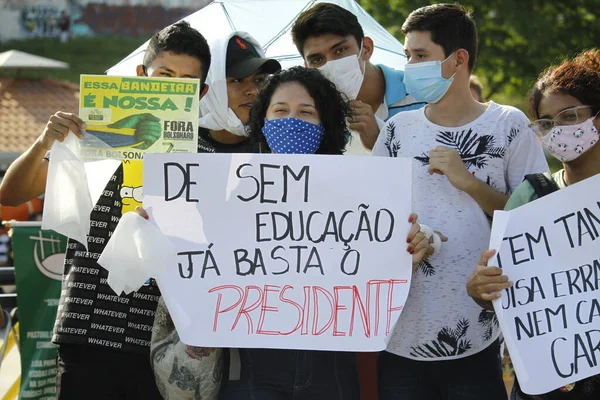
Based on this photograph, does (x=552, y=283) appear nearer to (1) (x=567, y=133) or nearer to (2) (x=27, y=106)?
(1) (x=567, y=133)

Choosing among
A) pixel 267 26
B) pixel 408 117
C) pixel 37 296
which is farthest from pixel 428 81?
pixel 267 26

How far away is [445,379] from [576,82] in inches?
44.9

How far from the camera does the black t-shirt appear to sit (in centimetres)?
350

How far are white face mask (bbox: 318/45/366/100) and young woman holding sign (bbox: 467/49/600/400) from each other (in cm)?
133

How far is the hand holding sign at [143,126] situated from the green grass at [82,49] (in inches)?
948

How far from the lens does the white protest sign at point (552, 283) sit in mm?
3102

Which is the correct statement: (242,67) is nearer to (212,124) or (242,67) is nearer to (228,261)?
(212,124)

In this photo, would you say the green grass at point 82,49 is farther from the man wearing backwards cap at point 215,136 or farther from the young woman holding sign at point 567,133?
the young woman holding sign at point 567,133

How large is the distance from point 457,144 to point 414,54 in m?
0.47

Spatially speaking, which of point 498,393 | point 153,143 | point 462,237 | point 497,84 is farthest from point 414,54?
point 497,84

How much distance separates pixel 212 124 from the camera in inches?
155

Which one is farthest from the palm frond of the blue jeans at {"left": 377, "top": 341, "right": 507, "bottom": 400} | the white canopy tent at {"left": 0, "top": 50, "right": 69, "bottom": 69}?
the white canopy tent at {"left": 0, "top": 50, "right": 69, "bottom": 69}

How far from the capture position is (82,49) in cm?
2838

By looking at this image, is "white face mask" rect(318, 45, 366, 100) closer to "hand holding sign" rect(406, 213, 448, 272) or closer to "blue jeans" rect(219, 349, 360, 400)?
"hand holding sign" rect(406, 213, 448, 272)
